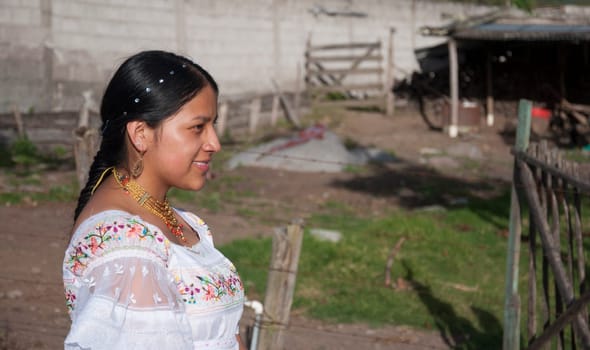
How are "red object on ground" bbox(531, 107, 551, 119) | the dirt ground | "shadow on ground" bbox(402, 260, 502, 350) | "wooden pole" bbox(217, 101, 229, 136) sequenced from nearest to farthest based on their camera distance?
the dirt ground → "shadow on ground" bbox(402, 260, 502, 350) → "wooden pole" bbox(217, 101, 229, 136) → "red object on ground" bbox(531, 107, 551, 119)

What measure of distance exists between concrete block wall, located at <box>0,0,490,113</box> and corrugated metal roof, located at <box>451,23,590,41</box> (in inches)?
165

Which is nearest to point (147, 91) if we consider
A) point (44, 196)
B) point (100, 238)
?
point (100, 238)

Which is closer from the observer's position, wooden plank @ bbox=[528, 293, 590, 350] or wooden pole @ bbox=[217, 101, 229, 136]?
wooden plank @ bbox=[528, 293, 590, 350]

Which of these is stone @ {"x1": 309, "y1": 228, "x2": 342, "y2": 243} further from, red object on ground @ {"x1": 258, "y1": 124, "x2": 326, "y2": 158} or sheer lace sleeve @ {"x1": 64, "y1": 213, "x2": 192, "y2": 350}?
sheer lace sleeve @ {"x1": 64, "y1": 213, "x2": 192, "y2": 350}

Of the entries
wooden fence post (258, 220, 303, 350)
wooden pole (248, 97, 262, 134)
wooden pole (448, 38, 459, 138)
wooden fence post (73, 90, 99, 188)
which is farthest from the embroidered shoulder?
wooden pole (448, 38, 459, 138)

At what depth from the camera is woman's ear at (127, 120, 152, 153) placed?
6.03 ft

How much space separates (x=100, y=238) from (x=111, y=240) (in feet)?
0.09

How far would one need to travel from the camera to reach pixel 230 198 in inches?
385

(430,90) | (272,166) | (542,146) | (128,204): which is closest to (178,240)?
(128,204)

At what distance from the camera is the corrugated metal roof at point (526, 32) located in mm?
14621

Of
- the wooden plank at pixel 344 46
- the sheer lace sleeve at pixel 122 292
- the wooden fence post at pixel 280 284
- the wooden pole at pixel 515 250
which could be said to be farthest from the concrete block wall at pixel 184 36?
the sheer lace sleeve at pixel 122 292

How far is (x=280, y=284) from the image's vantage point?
12.5 feet

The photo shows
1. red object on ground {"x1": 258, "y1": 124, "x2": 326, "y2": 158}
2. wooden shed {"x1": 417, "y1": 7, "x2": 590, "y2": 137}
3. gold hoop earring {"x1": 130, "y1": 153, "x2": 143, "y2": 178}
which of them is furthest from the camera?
wooden shed {"x1": 417, "y1": 7, "x2": 590, "y2": 137}

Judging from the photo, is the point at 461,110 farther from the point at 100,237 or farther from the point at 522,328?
the point at 100,237
